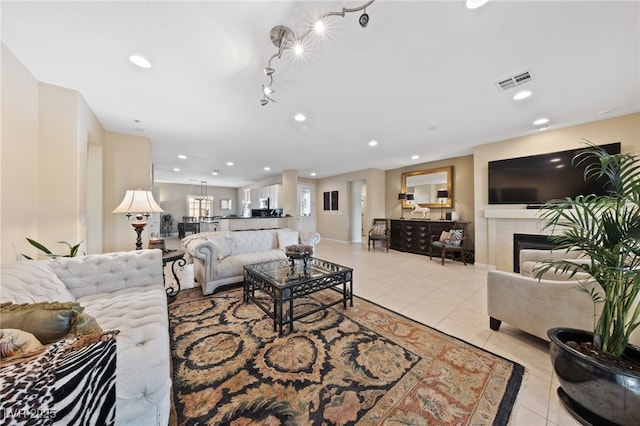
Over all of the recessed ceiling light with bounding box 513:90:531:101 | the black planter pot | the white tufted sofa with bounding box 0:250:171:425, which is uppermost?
the recessed ceiling light with bounding box 513:90:531:101

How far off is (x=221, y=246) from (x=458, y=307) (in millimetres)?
3299

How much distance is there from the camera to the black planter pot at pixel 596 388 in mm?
1061

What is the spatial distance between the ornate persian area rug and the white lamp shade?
135 centimetres

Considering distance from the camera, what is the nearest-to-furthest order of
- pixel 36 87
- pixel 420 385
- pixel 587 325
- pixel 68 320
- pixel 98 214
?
pixel 68 320 < pixel 420 385 < pixel 587 325 < pixel 36 87 < pixel 98 214

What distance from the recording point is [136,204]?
8.46 feet

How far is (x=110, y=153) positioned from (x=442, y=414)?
5.53 meters

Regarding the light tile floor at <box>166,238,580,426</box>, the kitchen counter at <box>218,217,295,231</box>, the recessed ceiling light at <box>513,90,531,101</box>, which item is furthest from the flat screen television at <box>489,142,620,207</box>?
the kitchen counter at <box>218,217,295,231</box>

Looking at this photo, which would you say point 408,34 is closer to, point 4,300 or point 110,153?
point 4,300

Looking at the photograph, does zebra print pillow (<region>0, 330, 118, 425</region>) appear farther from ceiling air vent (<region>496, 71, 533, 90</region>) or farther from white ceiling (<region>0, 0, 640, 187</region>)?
ceiling air vent (<region>496, 71, 533, 90</region>)

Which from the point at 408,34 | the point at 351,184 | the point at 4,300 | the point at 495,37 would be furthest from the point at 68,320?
the point at 351,184

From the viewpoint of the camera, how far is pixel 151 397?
39.9 inches

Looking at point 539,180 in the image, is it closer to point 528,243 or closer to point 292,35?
point 528,243

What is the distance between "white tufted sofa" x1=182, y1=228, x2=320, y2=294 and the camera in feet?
9.92

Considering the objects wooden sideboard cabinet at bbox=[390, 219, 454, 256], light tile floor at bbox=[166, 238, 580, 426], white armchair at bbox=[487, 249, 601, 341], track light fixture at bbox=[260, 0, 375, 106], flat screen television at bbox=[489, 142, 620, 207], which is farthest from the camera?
wooden sideboard cabinet at bbox=[390, 219, 454, 256]
